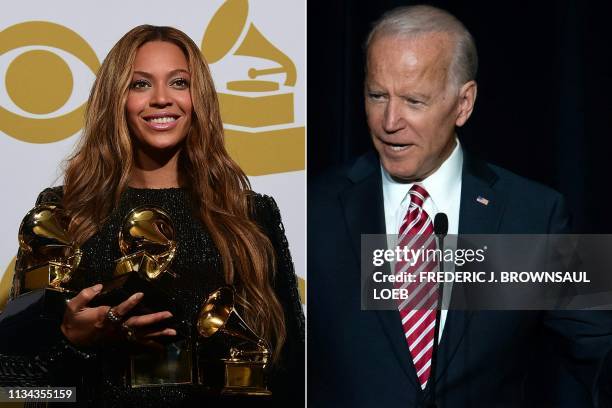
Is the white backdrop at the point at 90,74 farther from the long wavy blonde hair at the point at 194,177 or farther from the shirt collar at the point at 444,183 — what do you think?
the shirt collar at the point at 444,183

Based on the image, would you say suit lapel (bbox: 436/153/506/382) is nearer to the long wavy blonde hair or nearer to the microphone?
the microphone

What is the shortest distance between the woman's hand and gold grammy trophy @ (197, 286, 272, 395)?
0.12 meters

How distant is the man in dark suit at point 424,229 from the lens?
2.68 meters

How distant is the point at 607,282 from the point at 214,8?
57.4 inches

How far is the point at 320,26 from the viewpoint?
2896 mm

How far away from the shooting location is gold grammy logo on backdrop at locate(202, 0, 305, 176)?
2.86 m

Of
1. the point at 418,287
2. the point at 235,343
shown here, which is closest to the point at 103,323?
the point at 235,343

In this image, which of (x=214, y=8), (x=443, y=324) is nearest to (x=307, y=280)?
(x=443, y=324)

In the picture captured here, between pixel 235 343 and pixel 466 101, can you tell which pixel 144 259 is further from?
pixel 466 101

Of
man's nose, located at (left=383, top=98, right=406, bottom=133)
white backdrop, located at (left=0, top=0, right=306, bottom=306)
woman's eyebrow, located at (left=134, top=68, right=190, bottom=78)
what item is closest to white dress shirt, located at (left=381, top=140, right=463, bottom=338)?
man's nose, located at (left=383, top=98, right=406, bottom=133)

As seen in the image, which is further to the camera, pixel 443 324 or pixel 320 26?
pixel 320 26

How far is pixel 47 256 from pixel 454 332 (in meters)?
1.17

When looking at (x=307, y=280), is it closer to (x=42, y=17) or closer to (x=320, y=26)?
(x=320, y=26)

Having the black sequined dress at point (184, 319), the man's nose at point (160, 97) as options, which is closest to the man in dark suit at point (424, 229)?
the black sequined dress at point (184, 319)
